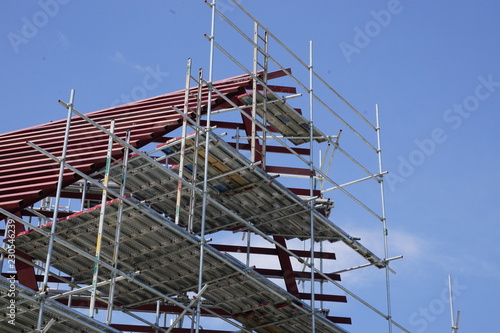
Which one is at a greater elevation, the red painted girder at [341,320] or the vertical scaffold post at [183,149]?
the vertical scaffold post at [183,149]

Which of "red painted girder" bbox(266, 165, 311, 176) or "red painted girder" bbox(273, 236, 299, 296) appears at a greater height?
"red painted girder" bbox(266, 165, 311, 176)

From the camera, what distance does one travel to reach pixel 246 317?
21.2m

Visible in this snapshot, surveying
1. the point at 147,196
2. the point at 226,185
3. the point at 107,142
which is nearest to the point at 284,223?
the point at 226,185

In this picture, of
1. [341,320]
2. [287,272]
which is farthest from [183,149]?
[341,320]

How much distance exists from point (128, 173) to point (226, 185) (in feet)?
7.83

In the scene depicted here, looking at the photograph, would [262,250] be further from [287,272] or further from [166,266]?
[166,266]

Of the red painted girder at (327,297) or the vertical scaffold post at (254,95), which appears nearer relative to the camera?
the vertical scaffold post at (254,95)

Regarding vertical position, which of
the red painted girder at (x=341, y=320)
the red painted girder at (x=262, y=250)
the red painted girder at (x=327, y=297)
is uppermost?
the red painted girder at (x=262, y=250)

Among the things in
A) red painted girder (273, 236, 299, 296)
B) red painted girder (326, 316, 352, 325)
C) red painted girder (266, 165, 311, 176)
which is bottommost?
red painted girder (326, 316, 352, 325)

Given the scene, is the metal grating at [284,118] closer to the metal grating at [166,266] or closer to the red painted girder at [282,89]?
the red painted girder at [282,89]

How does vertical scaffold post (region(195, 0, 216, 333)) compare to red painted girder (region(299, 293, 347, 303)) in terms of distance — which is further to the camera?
red painted girder (region(299, 293, 347, 303))

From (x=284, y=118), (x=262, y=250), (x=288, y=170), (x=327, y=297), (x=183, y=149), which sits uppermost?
(x=284, y=118)

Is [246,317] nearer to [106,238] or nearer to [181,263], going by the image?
[181,263]

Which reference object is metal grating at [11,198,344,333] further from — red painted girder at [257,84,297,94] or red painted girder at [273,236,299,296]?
red painted girder at [257,84,297,94]
